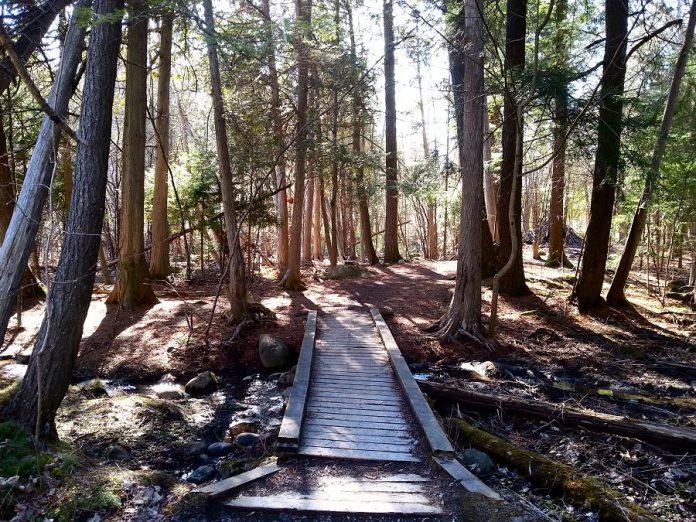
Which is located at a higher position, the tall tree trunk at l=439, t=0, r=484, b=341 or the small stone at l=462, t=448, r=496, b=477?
the tall tree trunk at l=439, t=0, r=484, b=341

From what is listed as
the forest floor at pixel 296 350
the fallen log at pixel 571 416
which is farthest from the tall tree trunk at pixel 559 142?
the fallen log at pixel 571 416

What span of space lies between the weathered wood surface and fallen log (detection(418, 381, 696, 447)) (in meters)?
0.91

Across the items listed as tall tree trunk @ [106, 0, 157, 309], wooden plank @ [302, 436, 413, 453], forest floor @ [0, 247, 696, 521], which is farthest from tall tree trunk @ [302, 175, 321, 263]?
wooden plank @ [302, 436, 413, 453]

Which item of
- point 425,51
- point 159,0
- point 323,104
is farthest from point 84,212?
point 323,104

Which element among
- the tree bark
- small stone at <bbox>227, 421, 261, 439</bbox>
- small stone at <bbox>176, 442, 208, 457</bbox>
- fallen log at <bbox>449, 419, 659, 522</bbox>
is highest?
the tree bark

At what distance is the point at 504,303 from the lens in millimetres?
12203

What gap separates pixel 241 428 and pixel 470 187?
19.5ft

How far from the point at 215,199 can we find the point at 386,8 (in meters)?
7.34

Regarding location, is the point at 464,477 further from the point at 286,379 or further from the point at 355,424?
the point at 286,379

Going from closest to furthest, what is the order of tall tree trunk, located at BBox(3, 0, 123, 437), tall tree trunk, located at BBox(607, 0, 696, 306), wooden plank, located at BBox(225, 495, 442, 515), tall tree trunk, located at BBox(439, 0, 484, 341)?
wooden plank, located at BBox(225, 495, 442, 515), tall tree trunk, located at BBox(3, 0, 123, 437), tall tree trunk, located at BBox(439, 0, 484, 341), tall tree trunk, located at BBox(607, 0, 696, 306)

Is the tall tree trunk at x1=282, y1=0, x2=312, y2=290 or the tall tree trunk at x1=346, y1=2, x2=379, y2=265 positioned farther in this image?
the tall tree trunk at x1=346, y1=2, x2=379, y2=265

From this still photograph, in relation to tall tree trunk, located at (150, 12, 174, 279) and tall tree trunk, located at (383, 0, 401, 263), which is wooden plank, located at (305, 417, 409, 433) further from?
tall tree trunk, located at (383, 0, 401, 263)

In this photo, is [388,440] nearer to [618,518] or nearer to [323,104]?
[618,518]

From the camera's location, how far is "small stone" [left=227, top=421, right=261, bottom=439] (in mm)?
6363
